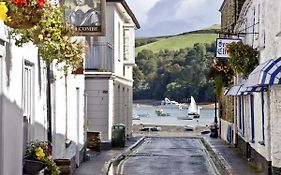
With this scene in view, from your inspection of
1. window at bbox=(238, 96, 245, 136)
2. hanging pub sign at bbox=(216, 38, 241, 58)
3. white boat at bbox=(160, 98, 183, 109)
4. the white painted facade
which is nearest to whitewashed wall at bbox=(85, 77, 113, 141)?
window at bbox=(238, 96, 245, 136)

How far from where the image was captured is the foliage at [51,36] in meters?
9.44

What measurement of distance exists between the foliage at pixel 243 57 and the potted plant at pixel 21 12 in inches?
556

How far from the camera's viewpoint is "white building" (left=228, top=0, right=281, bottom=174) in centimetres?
1596

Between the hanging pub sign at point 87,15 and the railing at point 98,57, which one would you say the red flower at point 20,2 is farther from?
the railing at point 98,57

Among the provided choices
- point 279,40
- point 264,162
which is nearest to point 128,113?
point 264,162

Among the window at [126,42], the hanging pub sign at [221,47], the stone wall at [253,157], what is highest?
the window at [126,42]

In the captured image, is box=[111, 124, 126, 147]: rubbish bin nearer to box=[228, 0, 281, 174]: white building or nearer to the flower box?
box=[228, 0, 281, 174]: white building

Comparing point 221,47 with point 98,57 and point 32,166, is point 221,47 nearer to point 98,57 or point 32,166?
point 98,57

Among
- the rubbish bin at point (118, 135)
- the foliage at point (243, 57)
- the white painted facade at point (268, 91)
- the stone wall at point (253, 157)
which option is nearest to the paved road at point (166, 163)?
the rubbish bin at point (118, 135)

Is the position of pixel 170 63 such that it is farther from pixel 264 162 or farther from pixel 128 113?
pixel 264 162

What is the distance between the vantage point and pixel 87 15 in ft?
43.0

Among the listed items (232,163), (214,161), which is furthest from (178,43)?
(232,163)

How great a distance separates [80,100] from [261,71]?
7.86 m

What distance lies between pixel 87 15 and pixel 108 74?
1581 centimetres
